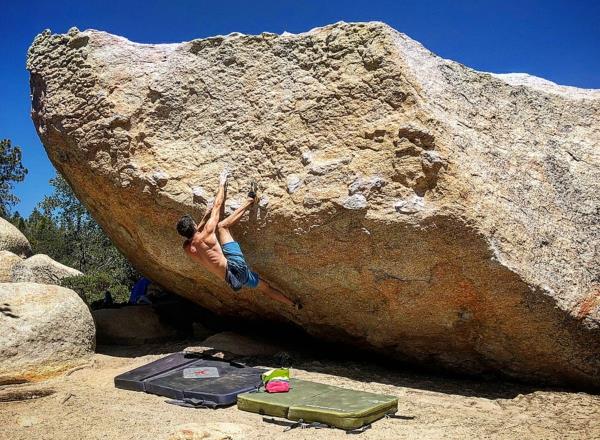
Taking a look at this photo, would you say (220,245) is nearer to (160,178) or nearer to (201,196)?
(201,196)

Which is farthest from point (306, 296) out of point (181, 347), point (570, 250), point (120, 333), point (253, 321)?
point (120, 333)

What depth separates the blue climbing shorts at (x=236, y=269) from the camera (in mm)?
5023

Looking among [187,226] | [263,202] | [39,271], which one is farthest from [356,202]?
[39,271]

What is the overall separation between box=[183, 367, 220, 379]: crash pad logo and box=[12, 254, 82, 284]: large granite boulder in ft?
21.3

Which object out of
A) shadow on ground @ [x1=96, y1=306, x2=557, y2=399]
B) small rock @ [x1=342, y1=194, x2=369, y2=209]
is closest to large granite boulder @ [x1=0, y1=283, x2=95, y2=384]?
shadow on ground @ [x1=96, y1=306, x2=557, y2=399]

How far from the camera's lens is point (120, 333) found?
22.5 ft

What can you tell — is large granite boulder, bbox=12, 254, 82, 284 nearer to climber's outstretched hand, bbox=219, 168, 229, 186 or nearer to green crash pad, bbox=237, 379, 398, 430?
climber's outstretched hand, bbox=219, 168, 229, 186

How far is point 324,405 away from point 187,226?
1.99m

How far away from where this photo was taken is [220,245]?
5.16m

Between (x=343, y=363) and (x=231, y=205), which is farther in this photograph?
(x=343, y=363)

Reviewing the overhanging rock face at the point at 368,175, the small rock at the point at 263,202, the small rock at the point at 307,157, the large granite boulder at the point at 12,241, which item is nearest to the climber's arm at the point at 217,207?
the overhanging rock face at the point at 368,175

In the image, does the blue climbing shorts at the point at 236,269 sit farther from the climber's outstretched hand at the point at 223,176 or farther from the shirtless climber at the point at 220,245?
the climber's outstretched hand at the point at 223,176

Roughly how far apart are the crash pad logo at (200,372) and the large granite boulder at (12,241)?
862 centimetres

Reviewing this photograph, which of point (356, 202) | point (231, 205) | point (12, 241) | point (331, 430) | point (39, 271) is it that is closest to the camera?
point (331, 430)
